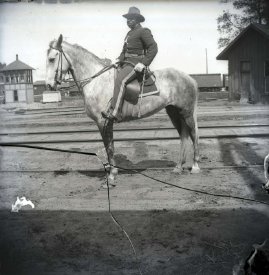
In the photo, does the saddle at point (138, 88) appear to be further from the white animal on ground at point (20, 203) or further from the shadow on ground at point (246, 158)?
the white animal on ground at point (20, 203)

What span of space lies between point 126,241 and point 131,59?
2.77m

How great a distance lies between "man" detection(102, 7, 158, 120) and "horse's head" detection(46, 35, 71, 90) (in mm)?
834

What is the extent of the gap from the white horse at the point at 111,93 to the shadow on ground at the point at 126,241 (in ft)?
4.23

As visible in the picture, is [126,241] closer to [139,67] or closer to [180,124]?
[139,67]

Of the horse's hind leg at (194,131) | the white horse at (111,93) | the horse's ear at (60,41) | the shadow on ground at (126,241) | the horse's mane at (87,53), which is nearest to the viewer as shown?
the shadow on ground at (126,241)

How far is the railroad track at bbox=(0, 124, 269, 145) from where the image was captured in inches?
255

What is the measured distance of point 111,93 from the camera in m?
5.18

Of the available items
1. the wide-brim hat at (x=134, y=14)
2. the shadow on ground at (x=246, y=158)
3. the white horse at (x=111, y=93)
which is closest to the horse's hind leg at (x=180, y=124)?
the white horse at (x=111, y=93)

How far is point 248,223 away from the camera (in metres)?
3.70

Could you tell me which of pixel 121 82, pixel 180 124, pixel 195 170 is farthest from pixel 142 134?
pixel 121 82

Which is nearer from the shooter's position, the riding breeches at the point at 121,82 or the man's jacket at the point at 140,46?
the man's jacket at the point at 140,46

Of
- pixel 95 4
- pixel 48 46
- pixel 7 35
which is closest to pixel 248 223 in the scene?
pixel 95 4

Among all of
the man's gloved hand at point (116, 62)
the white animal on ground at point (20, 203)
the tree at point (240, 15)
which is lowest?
the white animal on ground at point (20, 203)

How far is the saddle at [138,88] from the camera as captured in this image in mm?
5137
